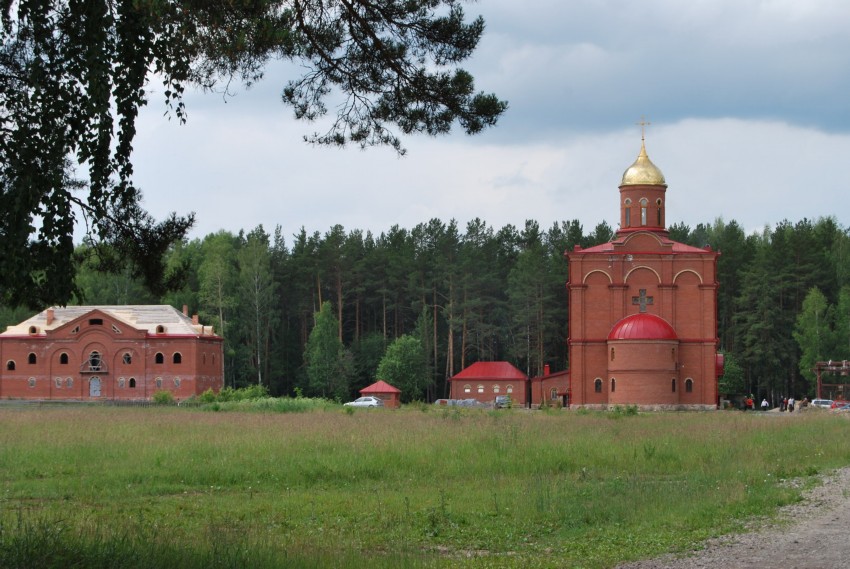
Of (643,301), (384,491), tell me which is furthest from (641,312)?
(384,491)

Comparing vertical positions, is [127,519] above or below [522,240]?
below

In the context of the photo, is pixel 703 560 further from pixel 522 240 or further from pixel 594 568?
pixel 522 240

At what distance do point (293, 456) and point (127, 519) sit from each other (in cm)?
704

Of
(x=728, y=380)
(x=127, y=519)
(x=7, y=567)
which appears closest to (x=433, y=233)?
(x=728, y=380)

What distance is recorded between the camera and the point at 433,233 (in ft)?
289

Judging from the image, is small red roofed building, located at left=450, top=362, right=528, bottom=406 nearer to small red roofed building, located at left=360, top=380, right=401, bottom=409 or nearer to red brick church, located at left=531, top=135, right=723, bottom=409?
small red roofed building, located at left=360, top=380, right=401, bottom=409

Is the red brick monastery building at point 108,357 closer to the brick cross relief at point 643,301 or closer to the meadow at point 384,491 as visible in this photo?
the brick cross relief at point 643,301

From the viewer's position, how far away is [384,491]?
1939 centimetres

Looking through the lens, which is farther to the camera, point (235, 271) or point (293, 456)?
point (235, 271)

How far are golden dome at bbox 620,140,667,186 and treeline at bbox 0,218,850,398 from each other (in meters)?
14.0

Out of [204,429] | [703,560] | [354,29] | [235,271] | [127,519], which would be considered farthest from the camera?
[235,271]

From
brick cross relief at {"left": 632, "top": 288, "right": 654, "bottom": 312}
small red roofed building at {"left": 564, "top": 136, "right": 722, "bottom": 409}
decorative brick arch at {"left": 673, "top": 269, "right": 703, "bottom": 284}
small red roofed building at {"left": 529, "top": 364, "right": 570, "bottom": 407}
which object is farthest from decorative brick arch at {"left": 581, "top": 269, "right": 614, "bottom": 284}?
small red roofed building at {"left": 529, "top": 364, "right": 570, "bottom": 407}

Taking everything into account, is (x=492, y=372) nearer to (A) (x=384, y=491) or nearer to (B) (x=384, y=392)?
(B) (x=384, y=392)

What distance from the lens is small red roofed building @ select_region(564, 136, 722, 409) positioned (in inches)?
2383
